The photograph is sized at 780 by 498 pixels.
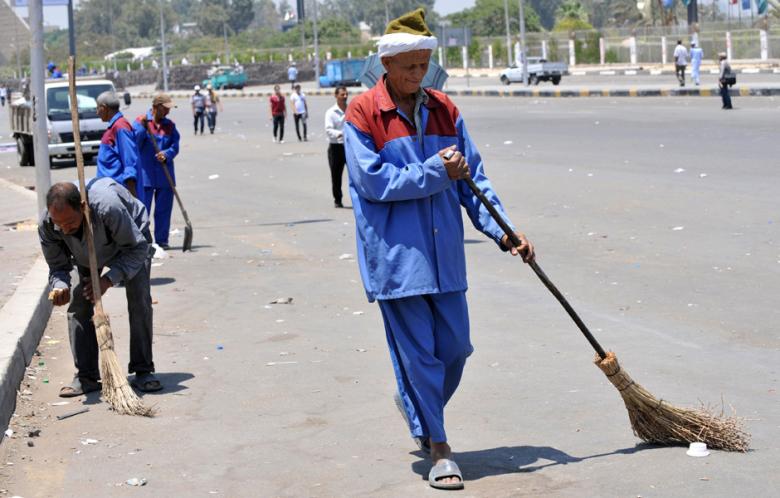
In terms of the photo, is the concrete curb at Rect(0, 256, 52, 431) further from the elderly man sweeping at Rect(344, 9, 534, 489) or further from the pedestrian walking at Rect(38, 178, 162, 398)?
the elderly man sweeping at Rect(344, 9, 534, 489)

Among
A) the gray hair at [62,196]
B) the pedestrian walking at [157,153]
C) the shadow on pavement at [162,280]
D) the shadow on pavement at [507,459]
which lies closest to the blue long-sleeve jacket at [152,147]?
the pedestrian walking at [157,153]

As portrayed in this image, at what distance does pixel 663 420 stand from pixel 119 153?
22.9ft

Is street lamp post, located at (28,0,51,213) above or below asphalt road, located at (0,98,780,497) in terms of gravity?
above

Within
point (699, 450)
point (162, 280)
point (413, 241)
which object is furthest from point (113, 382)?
point (162, 280)

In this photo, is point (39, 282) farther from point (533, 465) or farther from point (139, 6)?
point (139, 6)

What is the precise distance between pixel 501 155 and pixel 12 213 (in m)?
9.44

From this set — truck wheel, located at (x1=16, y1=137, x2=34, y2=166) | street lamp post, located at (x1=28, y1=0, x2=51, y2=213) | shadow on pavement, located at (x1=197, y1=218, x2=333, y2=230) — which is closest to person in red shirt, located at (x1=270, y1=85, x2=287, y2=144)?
truck wheel, located at (x1=16, y1=137, x2=34, y2=166)

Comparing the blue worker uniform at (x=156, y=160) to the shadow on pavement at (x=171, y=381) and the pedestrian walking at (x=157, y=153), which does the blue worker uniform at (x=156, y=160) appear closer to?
the pedestrian walking at (x=157, y=153)

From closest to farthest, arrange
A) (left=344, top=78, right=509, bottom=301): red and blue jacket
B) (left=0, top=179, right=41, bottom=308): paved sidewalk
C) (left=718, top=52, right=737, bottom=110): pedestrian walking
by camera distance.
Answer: (left=344, top=78, right=509, bottom=301): red and blue jacket, (left=0, top=179, right=41, bottom=308): paved sidewalk, (left=718, top=52, right=737, bottom=110): pedestrian walking

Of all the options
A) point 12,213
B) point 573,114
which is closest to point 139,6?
point 573,114

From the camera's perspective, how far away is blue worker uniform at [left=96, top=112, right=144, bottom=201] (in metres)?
11.1

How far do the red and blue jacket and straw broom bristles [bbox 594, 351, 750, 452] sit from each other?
894 millimetres

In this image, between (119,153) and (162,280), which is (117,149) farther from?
(162,280)

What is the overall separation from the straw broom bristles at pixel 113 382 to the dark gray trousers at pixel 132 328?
0.63ft
